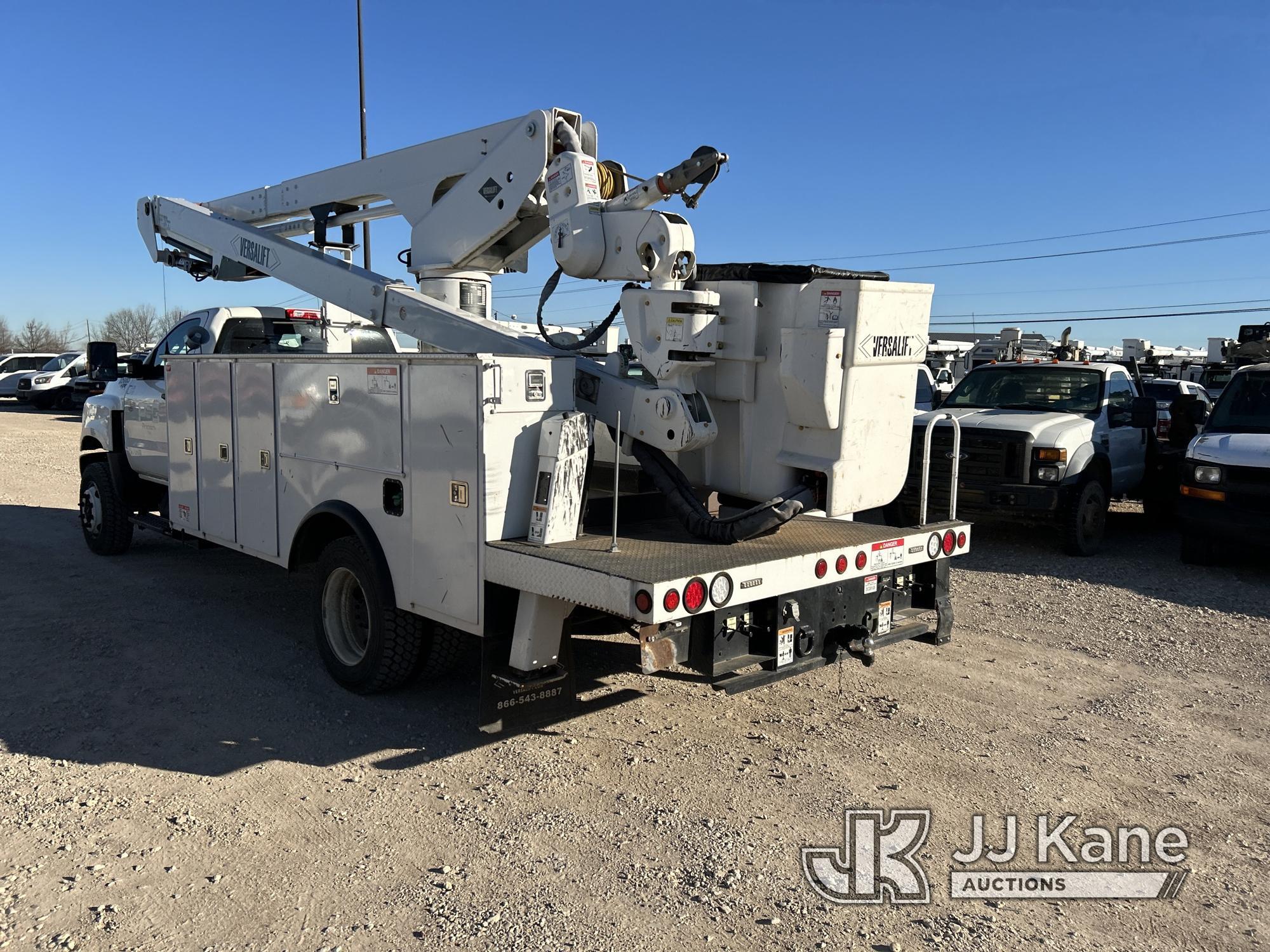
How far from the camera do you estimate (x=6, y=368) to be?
118 ft

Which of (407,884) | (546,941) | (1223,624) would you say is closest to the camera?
(546,941)

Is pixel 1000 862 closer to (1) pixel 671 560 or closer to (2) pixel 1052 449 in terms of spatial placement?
(1) pixel 671 560

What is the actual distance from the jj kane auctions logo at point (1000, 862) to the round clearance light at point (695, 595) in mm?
1089

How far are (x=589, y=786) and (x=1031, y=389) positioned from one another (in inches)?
345

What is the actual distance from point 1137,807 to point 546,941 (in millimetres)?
2811

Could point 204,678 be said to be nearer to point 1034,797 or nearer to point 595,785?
point 595,785

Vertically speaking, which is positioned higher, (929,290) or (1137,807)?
(929,290)

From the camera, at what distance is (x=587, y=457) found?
16.3 feet

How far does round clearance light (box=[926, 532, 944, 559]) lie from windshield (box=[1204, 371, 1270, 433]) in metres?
6.00

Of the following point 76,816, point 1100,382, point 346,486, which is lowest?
point 76,816

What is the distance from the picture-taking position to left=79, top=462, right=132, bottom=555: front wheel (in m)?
9.28

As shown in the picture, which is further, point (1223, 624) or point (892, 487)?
point (1223, 624)

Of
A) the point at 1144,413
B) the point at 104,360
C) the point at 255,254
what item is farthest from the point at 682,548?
the point at 1144,413

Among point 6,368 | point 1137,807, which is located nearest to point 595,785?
point 1137,807
